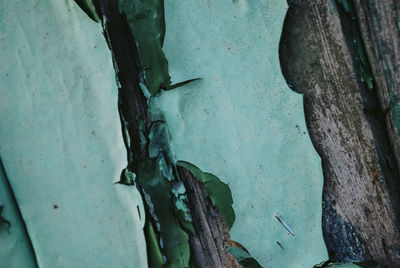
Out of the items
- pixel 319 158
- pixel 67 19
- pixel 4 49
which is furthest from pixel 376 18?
pixel 4 49

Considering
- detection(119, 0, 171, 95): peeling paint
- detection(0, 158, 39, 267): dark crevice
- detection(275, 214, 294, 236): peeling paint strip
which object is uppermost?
detection(119, 0, 171, 95): peeling paint

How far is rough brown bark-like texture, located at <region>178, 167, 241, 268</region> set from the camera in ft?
3.05

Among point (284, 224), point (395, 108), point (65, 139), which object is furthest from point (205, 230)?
point (395, 108)

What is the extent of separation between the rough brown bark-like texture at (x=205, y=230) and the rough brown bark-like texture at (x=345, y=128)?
23 centimetres

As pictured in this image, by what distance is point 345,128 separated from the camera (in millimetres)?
845

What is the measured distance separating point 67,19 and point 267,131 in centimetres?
49

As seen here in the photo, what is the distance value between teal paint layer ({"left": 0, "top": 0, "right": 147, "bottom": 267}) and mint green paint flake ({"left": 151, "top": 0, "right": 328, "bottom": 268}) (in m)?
0.14

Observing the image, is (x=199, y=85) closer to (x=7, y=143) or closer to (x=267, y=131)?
(x=267, y=131)

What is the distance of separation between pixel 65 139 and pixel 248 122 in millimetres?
407

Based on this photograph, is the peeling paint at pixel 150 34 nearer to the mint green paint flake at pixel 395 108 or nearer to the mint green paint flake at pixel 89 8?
the mint green paint flake at pixel 89 8

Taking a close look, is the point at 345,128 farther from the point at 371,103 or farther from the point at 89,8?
the point at 89,8

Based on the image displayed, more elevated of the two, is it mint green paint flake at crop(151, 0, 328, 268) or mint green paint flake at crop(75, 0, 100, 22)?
mint green paint flake at crop(75, 0, 100, 22)

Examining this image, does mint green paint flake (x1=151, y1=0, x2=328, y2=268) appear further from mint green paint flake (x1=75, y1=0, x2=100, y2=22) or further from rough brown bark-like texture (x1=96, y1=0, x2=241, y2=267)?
mint green paint flake (x1=75, y1=0, x2=100, y2=22)

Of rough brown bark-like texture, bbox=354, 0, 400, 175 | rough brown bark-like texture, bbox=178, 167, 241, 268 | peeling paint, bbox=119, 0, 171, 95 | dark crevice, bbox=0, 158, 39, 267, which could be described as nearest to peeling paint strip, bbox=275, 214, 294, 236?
rough brown bark-like texture, bbox=178, 167, 241, 268
